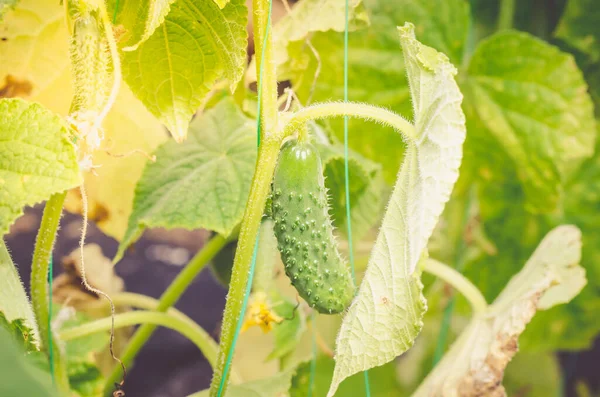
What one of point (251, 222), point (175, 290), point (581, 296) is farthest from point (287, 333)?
point (581, 296)

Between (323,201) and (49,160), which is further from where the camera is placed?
(323,201)

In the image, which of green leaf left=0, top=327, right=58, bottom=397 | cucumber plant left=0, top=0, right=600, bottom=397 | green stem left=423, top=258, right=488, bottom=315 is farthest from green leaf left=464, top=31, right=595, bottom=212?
green leaf left=0, top=327, right=58, bottom=397

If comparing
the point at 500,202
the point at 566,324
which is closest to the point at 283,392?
the point at 500,202

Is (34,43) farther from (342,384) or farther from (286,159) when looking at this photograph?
(342,384)

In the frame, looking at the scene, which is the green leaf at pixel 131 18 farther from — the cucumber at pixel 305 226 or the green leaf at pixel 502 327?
the green leaf at pixel 502 327

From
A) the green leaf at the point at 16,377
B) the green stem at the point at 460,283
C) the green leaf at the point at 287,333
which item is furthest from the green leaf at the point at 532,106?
the green leaf at the point at 16,377

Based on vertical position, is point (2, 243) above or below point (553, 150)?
below

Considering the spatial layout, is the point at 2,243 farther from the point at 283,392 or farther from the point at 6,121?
the point at 283,392
